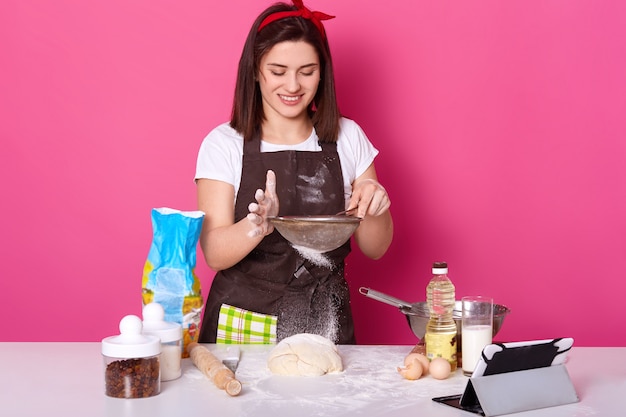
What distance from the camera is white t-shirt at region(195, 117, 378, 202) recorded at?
258cm

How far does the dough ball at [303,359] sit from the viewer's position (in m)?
1.82

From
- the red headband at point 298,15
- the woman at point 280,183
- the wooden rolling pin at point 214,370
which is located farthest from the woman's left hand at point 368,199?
the red headband at point 298,15

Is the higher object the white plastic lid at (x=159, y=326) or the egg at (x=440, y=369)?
the white plastic lid at (x=159, y=326)

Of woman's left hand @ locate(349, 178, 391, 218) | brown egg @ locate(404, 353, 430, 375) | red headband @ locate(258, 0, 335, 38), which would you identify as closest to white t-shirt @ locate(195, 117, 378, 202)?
red headband @ locate(258, 0, 335, 38)

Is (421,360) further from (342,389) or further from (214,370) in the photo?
(214,370)

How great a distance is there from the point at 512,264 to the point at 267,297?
1.24 metres

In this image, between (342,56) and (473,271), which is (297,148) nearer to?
(342,56)

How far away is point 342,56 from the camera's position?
11.0 feet

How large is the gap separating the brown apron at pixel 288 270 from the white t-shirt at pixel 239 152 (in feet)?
0.09

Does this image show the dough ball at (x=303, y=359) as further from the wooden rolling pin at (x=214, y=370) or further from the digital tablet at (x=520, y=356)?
the digital tablet at (x=520, y=356)

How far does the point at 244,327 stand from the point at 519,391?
3.64ft

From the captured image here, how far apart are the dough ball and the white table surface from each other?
0.02m

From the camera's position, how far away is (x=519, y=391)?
5.28 ft

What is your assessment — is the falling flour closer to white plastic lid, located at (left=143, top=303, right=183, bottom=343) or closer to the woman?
the woman
